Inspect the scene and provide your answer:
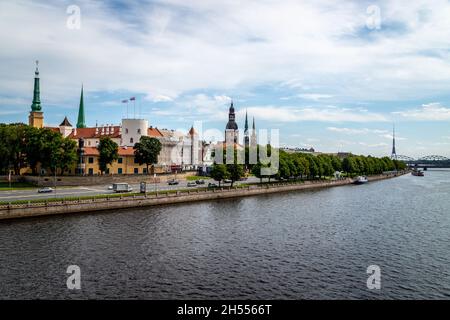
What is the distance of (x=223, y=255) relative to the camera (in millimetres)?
41156

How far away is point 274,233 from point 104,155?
68380 millimetres

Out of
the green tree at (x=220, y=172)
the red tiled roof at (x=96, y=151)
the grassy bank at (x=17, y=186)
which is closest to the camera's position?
the grassy bank at (x=17, y=186)

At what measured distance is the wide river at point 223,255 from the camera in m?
31.5

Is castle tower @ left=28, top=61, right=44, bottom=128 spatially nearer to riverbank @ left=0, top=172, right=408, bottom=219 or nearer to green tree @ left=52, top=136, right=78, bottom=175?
green tree @ left=52, top=136, right=78, bottom=175

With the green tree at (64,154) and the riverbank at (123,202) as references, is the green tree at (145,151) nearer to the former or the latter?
the green tree at (64,154)

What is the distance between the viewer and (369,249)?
45.1 metres

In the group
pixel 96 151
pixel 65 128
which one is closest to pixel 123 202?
pixel 96 151

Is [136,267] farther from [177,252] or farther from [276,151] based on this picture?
[276,151]

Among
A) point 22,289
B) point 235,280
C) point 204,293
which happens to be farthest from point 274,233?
point 22,289

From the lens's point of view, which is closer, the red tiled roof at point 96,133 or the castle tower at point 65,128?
the red tiled roof at point 96,133

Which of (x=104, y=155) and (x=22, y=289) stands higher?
(x=104, y=155)

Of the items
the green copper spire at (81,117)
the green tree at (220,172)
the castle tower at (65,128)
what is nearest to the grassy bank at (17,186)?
the green tree at (220,172)

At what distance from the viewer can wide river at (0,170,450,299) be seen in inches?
1240
